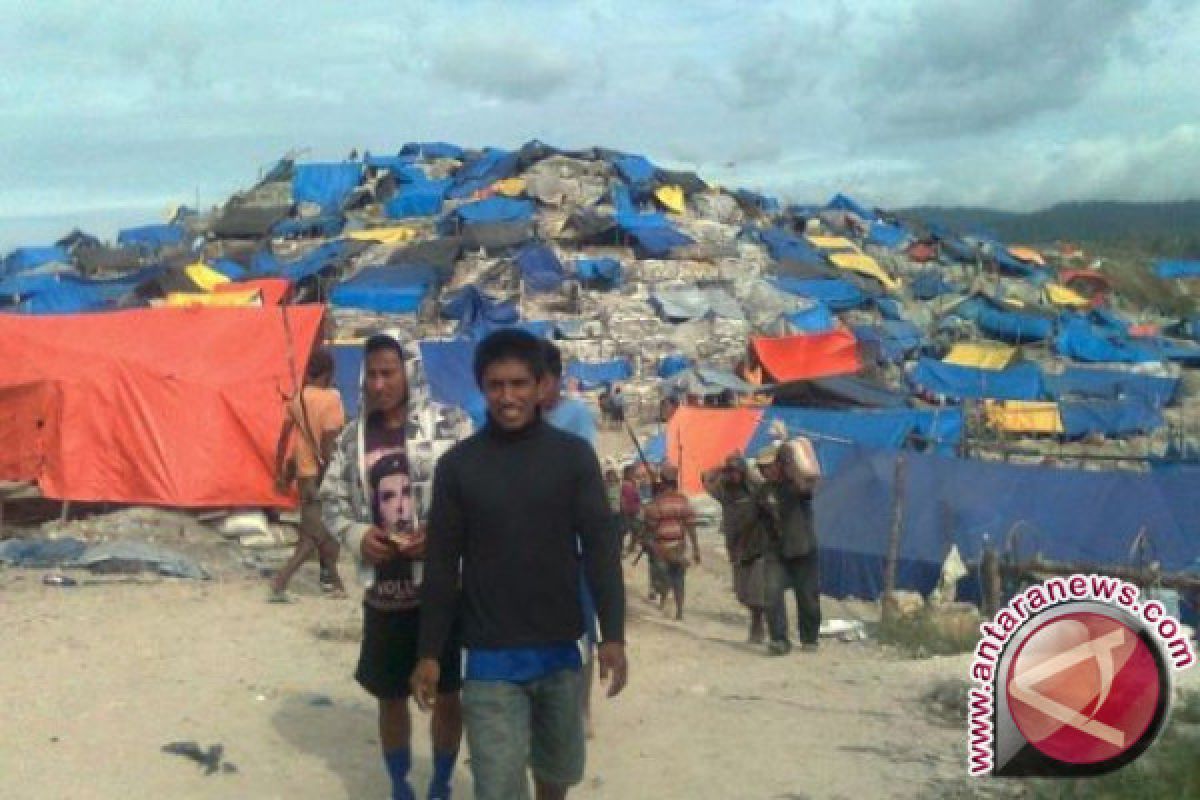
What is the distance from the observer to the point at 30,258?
4209 cm

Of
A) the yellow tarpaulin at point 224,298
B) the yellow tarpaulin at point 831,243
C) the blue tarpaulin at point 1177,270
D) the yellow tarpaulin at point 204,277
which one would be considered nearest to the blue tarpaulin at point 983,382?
the yellow tarpaulin at point 831,243

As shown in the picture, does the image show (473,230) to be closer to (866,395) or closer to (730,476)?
(866,395)

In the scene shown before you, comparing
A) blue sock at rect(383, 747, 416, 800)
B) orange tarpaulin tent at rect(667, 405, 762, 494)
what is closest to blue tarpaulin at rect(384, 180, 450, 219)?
orange tarpaulin tent at rect(667, 405, 762, 494)

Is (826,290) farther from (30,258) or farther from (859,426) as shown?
(30,258)

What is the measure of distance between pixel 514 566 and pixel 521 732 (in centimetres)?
44

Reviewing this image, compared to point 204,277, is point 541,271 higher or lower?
higher

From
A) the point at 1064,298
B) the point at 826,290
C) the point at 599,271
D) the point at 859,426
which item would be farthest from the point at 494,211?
the point at 1064,298

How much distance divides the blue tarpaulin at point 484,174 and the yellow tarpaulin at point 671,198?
4846 millimetres

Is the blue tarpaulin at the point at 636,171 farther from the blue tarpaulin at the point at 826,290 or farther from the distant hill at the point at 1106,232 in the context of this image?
the distant hill at the point at 1106,232

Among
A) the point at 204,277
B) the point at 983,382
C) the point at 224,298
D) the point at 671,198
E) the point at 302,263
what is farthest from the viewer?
the point at 671,198

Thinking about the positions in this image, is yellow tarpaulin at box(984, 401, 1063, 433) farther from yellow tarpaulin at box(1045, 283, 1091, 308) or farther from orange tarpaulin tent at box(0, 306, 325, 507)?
yellow tarpaulin at box(1045, 283, 1091, 308)

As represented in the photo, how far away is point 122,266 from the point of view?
40.4 meters

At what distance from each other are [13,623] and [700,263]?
3120cm

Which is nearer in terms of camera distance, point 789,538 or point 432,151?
point 789,538
